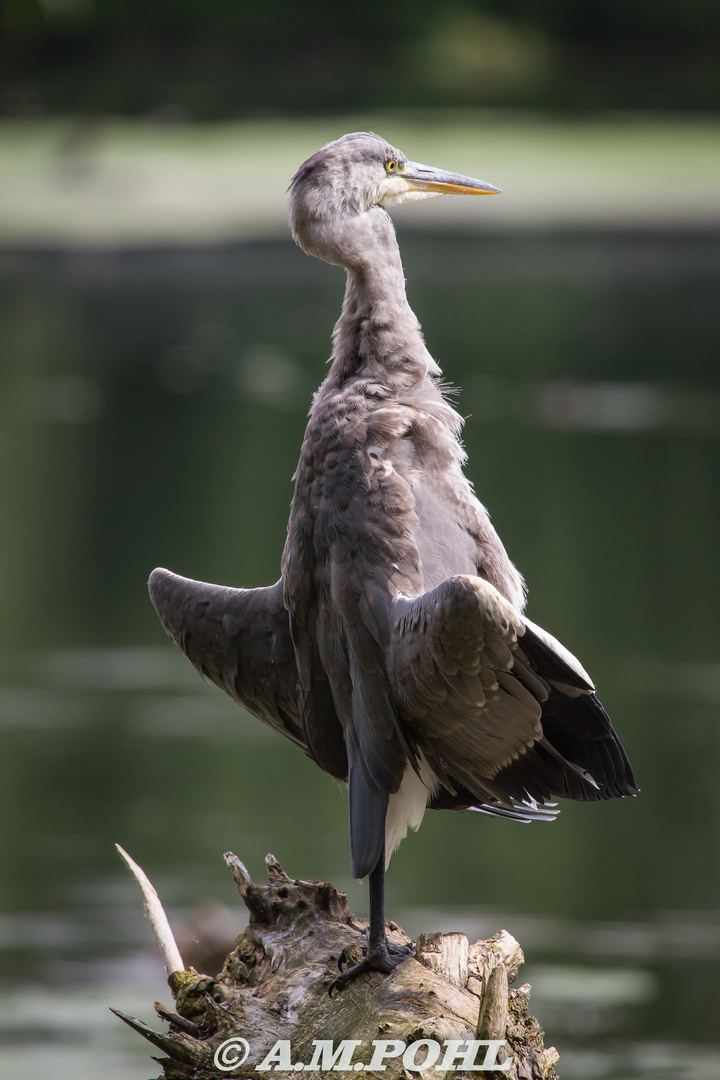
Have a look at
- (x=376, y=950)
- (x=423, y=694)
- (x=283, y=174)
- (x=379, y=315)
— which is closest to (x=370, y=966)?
(x=376, y=950)

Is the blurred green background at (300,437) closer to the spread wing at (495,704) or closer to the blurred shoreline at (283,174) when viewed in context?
the blurred shoreline at (283,174)

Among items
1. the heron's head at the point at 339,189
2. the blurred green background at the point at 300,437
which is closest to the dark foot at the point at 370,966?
the heron's head at the point at 339,189

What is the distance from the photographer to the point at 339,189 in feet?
10.1

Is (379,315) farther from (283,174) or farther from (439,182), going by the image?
(283,174)

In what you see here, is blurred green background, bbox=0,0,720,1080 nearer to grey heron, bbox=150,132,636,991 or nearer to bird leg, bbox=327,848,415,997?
grey heron, bbox=150,132,636,991

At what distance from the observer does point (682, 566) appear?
11570 millimetres

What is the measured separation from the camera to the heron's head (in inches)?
121

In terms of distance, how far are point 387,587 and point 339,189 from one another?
→ 770 mm

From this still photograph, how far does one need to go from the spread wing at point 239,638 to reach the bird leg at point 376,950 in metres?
0.41

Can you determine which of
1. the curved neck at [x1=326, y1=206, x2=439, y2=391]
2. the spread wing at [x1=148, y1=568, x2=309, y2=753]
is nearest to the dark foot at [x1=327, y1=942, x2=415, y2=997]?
the spread wing at [x1=148, y1=568, x2=309, y2=753]

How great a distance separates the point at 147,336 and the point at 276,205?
4.59 metres

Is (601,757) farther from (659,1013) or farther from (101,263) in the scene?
(101,263)

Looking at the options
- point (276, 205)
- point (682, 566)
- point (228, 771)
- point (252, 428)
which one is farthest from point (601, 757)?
point (276, 205)

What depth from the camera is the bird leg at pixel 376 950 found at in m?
3.04
